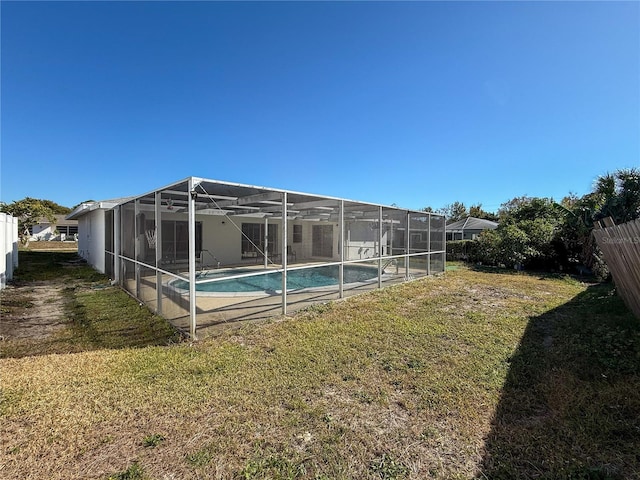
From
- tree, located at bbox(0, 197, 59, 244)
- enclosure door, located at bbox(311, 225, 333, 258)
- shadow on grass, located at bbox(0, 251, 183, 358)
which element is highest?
tree, located at bbox(0, 197, 59, 244)

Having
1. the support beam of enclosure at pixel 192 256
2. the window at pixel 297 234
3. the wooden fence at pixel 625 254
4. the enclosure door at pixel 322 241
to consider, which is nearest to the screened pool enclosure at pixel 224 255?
the support beam of enclosure at pixel 192 256

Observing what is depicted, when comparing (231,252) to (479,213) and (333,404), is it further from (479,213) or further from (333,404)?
(479,213)

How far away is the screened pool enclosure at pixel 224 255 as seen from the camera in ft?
18.0

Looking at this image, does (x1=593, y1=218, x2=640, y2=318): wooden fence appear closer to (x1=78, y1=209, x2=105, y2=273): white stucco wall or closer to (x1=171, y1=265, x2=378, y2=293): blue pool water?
(x1=171, y1=265, x2=378, y2=293): blue pool water

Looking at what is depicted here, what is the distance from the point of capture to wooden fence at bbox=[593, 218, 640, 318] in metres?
4.31

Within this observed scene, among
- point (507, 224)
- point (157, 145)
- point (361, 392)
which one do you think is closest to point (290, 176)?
point (157, 145)

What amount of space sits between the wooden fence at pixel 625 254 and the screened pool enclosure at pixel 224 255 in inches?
185

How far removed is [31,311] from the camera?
623 cm

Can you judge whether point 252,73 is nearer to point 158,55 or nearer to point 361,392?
point 158,55

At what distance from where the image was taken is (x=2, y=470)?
1.98 meters

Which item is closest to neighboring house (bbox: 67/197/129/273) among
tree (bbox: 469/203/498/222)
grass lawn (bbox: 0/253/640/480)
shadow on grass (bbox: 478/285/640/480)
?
grass lawn (bbox: 0/253/640/480)

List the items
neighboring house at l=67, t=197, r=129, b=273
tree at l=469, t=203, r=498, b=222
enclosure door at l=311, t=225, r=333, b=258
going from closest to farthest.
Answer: neighboring house at l=67, t=197, r=129, b=273 → enclosure door at l=311, t=225, r=333, b=258 → tree at l=469, t=203, r=498, b=222

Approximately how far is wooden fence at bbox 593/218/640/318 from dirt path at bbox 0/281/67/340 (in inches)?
361

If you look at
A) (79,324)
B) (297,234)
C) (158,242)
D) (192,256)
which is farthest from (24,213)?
(192,256)
